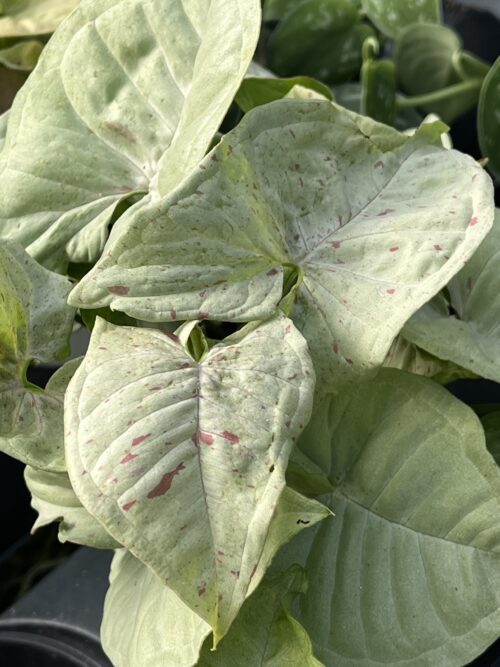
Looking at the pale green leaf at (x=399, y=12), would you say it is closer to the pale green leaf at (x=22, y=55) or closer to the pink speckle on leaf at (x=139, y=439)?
the pale green leaf at (x=22, y=55)

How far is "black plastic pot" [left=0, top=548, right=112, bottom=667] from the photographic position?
65 cm

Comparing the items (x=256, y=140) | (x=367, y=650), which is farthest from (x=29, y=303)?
(x=367, y=650)

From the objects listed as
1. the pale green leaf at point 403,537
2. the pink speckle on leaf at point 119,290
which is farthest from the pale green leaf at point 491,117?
the pink speckle on leaf at point 119,290

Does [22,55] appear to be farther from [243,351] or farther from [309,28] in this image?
[243,351]

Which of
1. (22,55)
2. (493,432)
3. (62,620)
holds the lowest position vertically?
(62,620)

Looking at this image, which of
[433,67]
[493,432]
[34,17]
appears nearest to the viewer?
[493,432]

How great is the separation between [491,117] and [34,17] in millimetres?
416

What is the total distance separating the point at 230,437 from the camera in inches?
14.5

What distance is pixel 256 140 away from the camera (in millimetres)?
446

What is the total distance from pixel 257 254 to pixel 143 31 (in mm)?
190

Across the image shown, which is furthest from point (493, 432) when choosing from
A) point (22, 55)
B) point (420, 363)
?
point (22, 55)

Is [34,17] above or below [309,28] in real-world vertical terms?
above

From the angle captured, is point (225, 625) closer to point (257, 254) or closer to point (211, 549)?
point (211, 549)

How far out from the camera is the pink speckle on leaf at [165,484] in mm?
350
